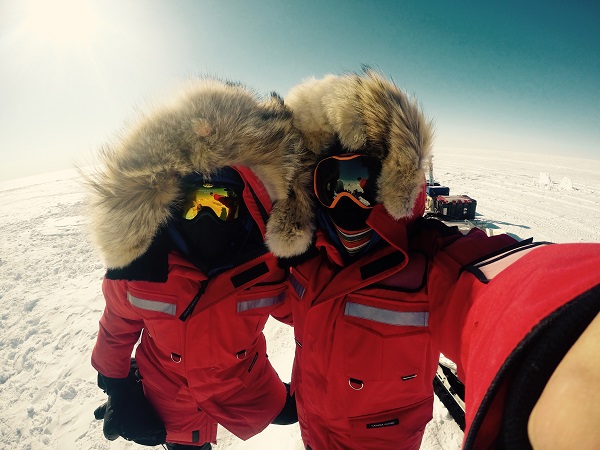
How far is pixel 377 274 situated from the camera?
114 centimetres

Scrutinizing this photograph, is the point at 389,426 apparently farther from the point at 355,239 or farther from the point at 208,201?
the point at 208,201

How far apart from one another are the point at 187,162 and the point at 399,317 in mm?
1150

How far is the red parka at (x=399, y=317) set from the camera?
64 cm

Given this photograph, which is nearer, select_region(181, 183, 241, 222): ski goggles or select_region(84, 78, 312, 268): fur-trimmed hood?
select_region(84, 78, 312, 268): fur-trimmed hood

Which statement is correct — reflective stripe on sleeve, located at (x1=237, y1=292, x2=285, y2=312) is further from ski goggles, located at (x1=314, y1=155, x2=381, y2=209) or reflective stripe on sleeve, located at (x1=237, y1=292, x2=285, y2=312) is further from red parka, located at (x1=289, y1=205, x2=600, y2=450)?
ski goggles, located at (x1=314, y1=155, x2=381, y2=209)

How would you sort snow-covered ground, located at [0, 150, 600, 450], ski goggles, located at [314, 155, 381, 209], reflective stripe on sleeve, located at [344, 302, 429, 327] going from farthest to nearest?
snow-covered ground, located at [0, 150, 600, 450] < ski goggles, located at [314, 155, 381, 209] < reflective stripe on sleeve, located at [344, 302, 429, 327]

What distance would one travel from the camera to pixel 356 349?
1.21 m

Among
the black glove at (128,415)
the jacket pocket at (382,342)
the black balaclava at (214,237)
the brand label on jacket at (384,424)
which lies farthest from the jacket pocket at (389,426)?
the black glove at (128,415)

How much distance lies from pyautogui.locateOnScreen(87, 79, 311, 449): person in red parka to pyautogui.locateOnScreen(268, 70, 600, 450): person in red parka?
0.22 meters

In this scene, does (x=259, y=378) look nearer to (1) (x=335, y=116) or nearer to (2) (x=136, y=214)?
(2) (x=136, y=214)

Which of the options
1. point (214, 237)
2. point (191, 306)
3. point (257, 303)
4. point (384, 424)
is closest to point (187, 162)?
point (214, 237)

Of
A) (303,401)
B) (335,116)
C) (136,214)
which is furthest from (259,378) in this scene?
(335,116)

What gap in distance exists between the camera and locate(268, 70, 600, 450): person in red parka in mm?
956

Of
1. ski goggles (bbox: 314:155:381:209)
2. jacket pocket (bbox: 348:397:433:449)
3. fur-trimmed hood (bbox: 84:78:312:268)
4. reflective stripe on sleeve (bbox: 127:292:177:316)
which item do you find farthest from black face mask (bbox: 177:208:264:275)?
jacket pocket (bbox: 348:397:433:449)
